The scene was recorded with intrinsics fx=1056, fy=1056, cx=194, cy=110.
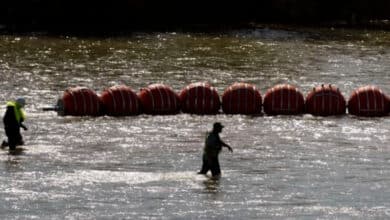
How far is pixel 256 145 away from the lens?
107 ft

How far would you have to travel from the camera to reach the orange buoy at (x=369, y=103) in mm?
37844

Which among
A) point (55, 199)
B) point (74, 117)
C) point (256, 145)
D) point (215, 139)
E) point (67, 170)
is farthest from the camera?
point (74, 117)

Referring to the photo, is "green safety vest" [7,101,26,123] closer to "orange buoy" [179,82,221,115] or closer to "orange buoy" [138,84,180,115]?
"orange buoy" [138,84,180,115]

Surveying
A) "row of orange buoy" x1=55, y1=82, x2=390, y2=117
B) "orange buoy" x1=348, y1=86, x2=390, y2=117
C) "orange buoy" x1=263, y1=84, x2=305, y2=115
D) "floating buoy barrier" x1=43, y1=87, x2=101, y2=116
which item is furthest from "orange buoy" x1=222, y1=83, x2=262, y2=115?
"floating buoy barrier" x1=43, y1=87, x2=101, y2=116

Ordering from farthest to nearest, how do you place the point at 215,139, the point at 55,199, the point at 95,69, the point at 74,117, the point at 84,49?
the point at 84,49 → the point at 95,69 → the point at 74,117 → the point at 215,139 → the point at 55,199

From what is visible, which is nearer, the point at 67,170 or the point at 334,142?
the point at 67,170

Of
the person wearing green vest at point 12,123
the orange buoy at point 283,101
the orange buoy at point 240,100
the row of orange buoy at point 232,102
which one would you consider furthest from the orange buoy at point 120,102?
the person wearing green vest at point 12,123

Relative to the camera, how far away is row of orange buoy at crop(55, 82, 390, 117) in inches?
1481

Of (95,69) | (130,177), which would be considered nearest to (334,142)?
(130,177)

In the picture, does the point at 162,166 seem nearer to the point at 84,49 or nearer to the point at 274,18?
the point at 84,49

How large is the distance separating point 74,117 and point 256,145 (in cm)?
784

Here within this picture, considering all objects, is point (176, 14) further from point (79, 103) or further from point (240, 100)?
point (79, 103)

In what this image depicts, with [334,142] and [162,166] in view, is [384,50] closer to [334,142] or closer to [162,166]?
[334,142]

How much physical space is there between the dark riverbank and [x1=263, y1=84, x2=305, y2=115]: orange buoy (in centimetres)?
3834
